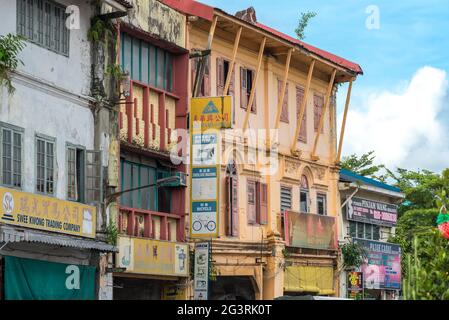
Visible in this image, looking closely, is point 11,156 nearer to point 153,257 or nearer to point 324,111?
point 153,257

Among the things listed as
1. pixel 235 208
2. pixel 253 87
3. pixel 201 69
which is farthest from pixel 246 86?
pixel 235 208

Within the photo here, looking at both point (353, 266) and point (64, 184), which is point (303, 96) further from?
point (64, 184)

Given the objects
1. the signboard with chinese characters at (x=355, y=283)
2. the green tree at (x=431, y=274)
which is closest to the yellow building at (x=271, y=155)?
the signboard with chinese characters at (x=355, y=283)

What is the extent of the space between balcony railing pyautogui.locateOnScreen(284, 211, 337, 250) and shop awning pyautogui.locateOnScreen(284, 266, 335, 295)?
2.39 feet

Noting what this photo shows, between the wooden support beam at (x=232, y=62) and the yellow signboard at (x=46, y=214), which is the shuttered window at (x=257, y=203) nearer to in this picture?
the wooden support beam at (x=232, y=62)

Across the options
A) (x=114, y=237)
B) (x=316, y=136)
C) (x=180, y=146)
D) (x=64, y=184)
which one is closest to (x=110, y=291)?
(x=114, y=237)

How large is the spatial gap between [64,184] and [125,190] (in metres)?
1.99

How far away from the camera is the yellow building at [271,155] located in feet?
95.7

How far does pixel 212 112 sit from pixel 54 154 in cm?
549

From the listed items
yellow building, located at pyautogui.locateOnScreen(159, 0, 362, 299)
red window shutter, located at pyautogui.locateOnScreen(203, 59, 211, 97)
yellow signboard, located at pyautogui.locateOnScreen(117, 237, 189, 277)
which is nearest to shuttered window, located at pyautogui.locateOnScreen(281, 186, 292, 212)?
yellow building, located at pyautogui.locateOnScreen(159, 0, 362, 299)

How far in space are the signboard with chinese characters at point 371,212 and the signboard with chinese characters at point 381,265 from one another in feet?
3.19

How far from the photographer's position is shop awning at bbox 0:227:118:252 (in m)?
19.5

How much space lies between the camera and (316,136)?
34312mm

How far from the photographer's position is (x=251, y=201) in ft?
101
